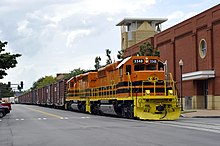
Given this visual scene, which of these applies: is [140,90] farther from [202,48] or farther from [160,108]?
[202,48]

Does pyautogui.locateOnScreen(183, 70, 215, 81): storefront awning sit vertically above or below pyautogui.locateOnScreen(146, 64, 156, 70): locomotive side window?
above

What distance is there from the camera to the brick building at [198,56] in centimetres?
4778

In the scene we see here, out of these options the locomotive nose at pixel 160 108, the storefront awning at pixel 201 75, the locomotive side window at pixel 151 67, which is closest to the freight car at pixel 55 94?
the storefront awning at pixel 201 75

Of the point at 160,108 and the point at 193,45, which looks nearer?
the point at 160,108

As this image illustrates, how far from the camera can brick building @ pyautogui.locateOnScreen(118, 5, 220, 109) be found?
157ft

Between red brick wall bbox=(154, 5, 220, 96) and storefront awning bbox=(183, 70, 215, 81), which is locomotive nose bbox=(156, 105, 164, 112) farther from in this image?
storefront awning bbox=(183, 70, 215, 81)

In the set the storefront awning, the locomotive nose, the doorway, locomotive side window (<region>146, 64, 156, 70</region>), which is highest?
the storefront awning

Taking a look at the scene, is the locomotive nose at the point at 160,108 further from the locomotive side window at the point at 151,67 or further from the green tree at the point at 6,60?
the green tree at the point at 6,60

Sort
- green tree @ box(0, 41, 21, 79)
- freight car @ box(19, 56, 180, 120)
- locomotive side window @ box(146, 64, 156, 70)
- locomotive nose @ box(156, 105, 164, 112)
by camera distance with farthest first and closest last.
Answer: green tree @ box(0, 41, 21, 79) → locomotive side window @ box(146, 64, 156, 70) → freight car @ box(19, 56, 180, 120) → locomotive nose @ box(156, 105, 164, 112)

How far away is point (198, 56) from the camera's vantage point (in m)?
51.9

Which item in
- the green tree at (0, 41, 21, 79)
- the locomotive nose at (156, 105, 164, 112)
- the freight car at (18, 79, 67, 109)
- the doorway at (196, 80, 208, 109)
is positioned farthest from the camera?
the freight car at (18, 79, 67, 109)

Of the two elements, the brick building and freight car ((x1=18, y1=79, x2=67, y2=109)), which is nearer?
the brick building

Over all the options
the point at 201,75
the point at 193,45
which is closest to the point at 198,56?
the point at 193,45

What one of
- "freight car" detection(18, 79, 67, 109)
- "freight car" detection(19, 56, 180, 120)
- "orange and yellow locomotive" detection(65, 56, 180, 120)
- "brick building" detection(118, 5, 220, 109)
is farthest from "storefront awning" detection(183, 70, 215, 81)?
"freight car" detection(18, 79, 67, 109)
